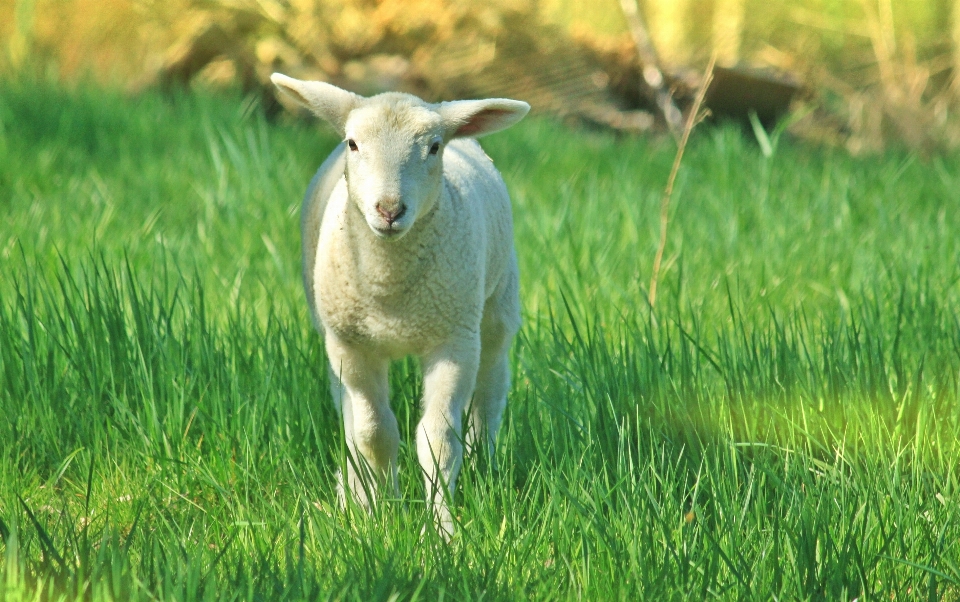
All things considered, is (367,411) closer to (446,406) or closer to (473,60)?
(446,406)

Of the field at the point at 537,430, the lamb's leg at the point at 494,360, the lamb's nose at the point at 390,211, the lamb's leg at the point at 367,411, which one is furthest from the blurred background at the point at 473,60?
the lamb's nose at the point at 390,211

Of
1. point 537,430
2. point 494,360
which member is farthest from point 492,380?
point 537,430

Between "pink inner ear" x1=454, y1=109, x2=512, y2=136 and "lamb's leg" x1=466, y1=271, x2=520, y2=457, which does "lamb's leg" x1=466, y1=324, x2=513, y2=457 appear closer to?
"lamb's leg" x1=466, y1=271, x2=520, y2=457

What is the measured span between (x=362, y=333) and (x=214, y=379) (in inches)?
20.2

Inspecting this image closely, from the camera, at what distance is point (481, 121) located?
101 inches

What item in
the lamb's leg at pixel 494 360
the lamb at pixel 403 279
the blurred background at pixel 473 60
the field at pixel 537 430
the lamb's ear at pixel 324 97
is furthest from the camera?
the blurred background at pixel 473 60

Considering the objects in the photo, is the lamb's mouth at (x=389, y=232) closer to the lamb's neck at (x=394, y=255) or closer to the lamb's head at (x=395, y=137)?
the lamb's head at (x=395, y=137)

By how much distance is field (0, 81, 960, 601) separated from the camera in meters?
1.95

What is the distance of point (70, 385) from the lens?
2.76 m

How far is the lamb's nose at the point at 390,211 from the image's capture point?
2238mm

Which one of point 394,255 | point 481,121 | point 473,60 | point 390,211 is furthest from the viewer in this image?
point 473,60

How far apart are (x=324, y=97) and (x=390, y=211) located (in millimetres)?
428

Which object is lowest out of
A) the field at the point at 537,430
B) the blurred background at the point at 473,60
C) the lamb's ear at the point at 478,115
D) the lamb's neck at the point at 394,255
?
the field at the point at 537,430

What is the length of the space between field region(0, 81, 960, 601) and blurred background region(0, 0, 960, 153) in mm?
3095
